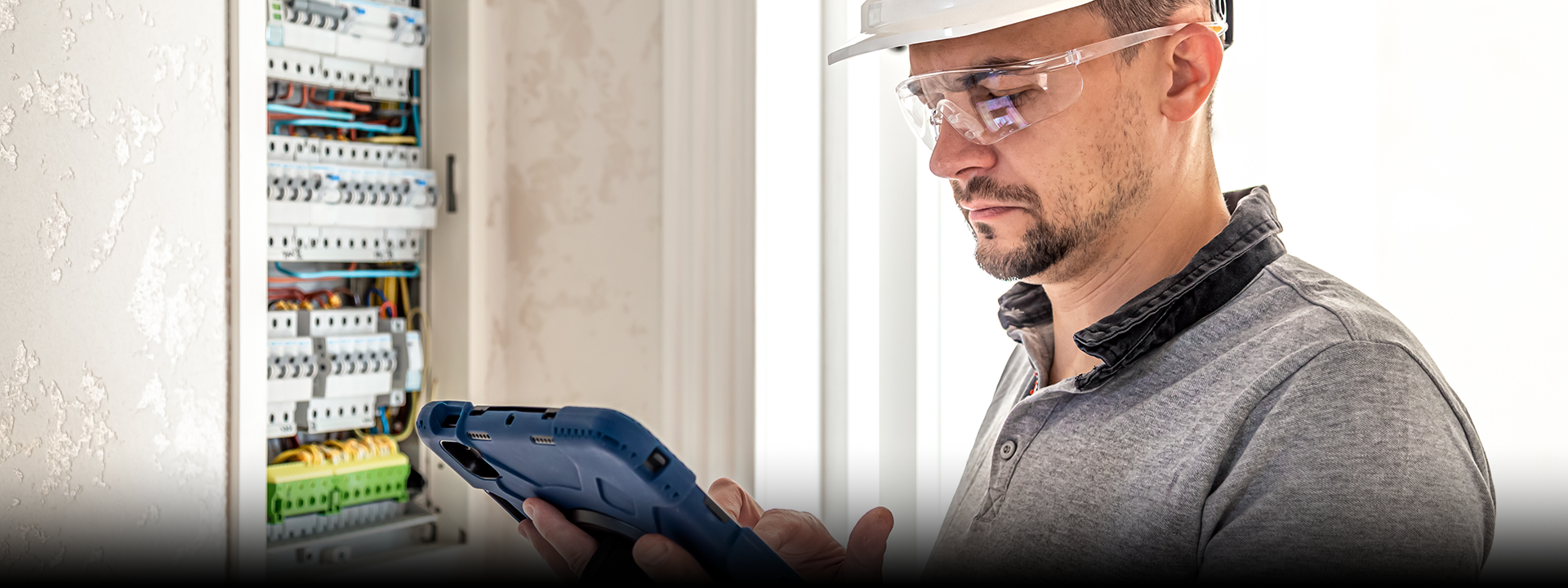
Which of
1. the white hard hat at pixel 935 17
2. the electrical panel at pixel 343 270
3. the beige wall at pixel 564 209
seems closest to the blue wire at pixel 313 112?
the electrical panel at pixel 343 270

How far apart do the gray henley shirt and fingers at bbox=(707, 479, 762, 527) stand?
194 mm

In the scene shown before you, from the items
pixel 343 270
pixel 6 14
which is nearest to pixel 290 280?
pixel 343 270

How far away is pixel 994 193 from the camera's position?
95 centimetres

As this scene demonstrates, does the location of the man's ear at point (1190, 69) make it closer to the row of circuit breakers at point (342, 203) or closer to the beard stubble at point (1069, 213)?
the beard stubble at point (1069, 213)

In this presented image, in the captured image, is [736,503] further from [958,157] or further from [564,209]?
[564,209]

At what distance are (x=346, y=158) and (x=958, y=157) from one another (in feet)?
5.02

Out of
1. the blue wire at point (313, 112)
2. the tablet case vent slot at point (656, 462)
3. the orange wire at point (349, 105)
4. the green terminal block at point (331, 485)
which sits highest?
the orange wire at point (349, 105)

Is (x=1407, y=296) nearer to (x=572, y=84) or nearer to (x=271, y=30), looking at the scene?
(x=572, y=84)

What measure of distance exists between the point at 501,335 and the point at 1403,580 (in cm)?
187

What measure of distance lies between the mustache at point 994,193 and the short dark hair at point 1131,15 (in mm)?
141

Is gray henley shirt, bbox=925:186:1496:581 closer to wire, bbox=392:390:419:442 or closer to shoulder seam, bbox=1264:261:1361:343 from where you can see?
shoulder seam, bbox=1264:261:1361:343

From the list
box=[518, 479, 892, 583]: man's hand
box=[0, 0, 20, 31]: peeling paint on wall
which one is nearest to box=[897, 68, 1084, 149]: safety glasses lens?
box=[518, 479, 892, 583]: man's hand

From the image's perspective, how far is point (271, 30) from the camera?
1897 millimetres

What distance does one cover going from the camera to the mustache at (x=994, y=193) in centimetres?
92
